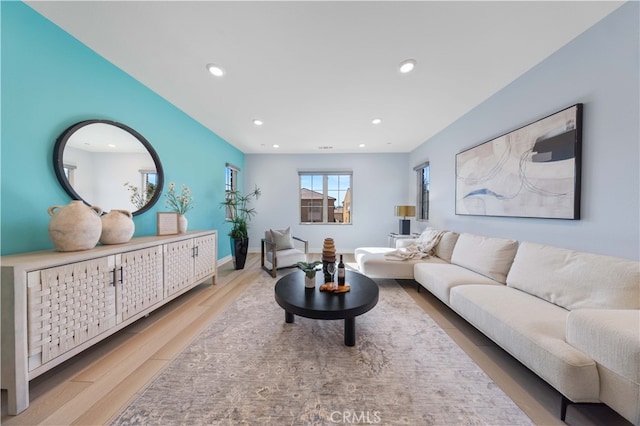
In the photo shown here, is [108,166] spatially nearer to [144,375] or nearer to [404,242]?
[144,375]

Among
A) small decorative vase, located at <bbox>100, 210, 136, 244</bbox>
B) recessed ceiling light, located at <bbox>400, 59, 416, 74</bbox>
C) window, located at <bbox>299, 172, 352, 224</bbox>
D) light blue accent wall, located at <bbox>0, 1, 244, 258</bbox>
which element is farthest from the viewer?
window, located at <bbox>299, 172, 352, 224</bbox>

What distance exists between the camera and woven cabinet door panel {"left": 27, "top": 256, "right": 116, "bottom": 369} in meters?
1.21

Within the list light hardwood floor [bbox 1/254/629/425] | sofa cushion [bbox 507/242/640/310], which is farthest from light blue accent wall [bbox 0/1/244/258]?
sofa cushion [bbox 507/242/640/310]

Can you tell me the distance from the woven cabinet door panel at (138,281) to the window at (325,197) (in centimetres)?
371

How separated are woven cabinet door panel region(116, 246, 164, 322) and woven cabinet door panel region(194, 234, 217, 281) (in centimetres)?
58

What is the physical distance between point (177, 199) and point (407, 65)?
329cm

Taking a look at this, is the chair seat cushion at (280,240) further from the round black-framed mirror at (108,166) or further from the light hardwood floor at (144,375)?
the round black-framed mirror at (108,166)

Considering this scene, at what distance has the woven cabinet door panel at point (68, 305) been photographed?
1215 millimetres

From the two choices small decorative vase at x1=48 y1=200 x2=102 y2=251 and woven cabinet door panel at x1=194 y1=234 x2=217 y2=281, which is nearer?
small decorative vase at x1=48 y1=200 x2=102 y2=251

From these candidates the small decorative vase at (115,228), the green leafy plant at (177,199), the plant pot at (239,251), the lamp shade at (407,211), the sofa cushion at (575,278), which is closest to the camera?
the sofa cushion at (575,278)

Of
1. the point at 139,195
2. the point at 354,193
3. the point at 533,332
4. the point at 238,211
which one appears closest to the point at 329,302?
the point at 533,332

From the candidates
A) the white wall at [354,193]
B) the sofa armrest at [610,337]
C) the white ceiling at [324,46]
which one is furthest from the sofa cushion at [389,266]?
the white wall at [354,193]

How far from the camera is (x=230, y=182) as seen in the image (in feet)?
15.8

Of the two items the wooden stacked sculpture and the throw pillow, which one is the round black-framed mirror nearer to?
the throw pillow
